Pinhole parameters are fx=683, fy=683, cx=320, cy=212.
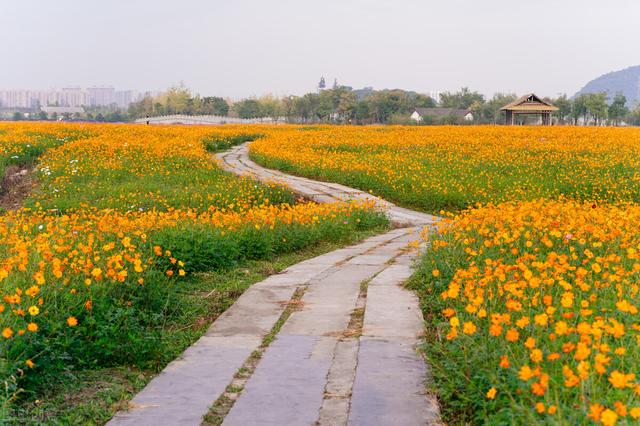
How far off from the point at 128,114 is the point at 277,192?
313 ft

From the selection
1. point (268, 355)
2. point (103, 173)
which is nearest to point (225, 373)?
point (268, 355)

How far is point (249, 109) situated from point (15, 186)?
281 feet

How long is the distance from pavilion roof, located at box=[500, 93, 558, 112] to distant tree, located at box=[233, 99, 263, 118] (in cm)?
5103

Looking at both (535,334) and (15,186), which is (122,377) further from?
(15,186)

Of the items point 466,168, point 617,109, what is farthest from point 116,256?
point 617,109

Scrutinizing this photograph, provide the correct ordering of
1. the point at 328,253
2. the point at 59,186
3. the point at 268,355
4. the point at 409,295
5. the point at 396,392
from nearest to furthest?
the point at 396,392
the point at 268,355
the point at 409,295
the point at 328,253
the point at 59,186

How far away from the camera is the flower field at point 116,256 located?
394 cm

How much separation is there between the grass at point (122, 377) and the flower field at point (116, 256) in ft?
0.25

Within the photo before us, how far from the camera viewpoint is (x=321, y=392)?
12.0 ft

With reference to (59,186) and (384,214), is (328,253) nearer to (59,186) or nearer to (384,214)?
(384,214)

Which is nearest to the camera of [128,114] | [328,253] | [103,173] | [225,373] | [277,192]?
[225,373]

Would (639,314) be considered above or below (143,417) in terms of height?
above

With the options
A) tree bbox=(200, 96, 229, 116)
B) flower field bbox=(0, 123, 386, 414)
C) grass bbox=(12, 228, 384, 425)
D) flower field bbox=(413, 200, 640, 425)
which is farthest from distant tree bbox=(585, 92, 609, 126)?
grass bbox=(12, 228, 384, 425)

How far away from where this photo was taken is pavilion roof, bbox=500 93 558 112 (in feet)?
170
